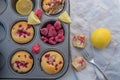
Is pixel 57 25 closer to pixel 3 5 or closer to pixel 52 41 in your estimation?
pixel 52 41

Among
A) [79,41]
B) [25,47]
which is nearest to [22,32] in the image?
[25,47]

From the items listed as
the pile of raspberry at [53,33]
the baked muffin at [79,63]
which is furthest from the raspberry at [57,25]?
the baked muffin at [79,63]

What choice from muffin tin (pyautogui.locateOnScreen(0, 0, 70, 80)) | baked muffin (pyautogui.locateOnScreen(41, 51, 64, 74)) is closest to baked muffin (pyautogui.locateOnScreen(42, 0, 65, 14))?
muffin tin (pyautogui.locateOnScreen(0, 0, 70, 80))

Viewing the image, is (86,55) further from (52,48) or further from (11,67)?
(11,67)

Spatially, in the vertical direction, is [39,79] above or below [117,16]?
below

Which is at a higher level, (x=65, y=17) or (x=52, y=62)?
(x=65, y=17)

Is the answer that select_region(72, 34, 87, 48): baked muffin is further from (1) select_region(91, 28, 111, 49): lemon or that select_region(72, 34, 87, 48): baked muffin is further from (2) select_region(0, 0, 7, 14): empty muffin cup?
(2) select_region(0, 0, 7, 14): empty muffin cup

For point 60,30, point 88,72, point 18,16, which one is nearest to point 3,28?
point 18,16

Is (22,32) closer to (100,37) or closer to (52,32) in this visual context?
(52,32)
